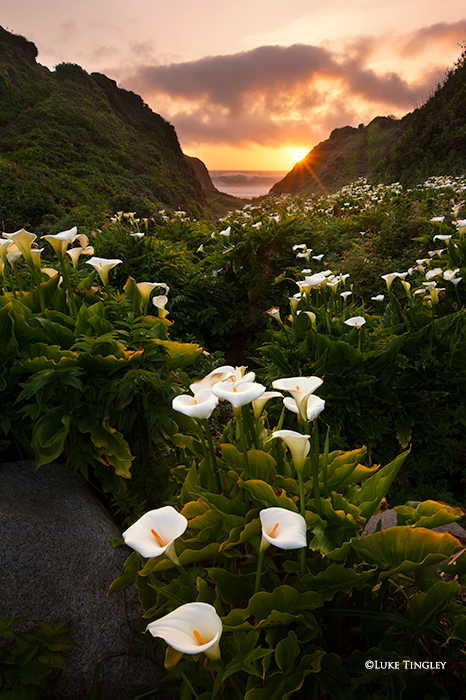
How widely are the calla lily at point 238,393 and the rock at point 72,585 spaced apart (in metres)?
1.33

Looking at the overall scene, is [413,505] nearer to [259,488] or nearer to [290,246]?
[259,488]

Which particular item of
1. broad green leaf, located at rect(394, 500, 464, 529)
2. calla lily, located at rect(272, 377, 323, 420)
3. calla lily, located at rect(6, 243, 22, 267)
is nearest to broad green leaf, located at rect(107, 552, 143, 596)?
calla lily, located at rect(272, 377, 323, 420)

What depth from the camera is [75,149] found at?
25344mm

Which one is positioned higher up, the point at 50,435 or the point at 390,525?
the point at 50,435

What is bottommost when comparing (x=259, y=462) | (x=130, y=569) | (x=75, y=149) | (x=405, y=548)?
(x=130, y=569)

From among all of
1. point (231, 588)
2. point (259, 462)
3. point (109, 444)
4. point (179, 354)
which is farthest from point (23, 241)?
point (231, 588)

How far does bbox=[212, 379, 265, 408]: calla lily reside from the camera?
1160mm

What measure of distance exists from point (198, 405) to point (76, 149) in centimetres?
2970

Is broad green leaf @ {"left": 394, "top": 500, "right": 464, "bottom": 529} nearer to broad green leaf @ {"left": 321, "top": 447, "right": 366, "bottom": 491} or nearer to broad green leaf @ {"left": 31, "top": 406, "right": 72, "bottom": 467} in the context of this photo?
broad green leaf @ {"left": 321, "top": 447, "right": 366, "bottom": 491}

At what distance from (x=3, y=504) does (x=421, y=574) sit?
190 cm

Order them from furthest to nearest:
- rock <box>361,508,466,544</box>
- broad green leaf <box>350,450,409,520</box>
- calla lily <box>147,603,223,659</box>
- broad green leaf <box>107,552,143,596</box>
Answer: rock <box>361,508,466,544</box> → broad green leaf <box>107,552,143,596</box> → broad green leaf <box>350,450,409,520</box> → calla lily <box>147,603,223,659</box>

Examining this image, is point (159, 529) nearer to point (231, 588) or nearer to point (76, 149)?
point (231, 588)

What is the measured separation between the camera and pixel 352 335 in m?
3.13

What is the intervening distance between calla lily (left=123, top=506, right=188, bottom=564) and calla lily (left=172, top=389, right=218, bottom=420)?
0.29 meters
